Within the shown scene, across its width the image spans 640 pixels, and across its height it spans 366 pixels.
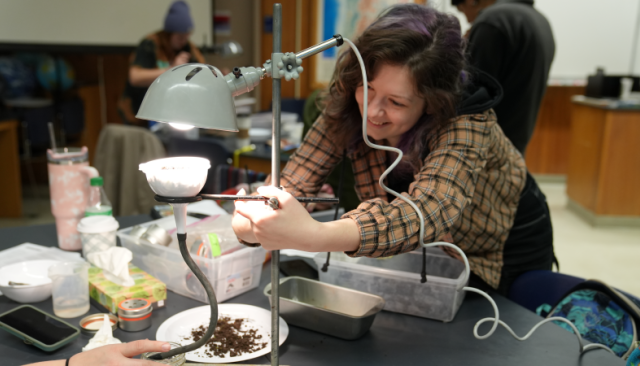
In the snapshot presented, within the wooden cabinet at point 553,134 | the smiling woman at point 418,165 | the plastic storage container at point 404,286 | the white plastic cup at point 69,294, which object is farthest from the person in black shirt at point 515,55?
the wooden cabinet at point 553,134

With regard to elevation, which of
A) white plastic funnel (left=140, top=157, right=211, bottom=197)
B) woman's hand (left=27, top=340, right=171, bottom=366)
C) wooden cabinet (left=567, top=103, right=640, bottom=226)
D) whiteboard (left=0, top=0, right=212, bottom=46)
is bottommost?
wooden cabinet (left=567, top=103, right=640, bottom=226)

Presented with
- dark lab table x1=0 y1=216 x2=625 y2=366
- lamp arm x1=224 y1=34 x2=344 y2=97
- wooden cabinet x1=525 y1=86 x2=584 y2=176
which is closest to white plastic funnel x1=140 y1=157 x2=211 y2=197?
lamp arm x1=224 y1=34 x2=344 y2=97

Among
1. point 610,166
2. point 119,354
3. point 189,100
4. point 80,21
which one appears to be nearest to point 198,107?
point 189,100

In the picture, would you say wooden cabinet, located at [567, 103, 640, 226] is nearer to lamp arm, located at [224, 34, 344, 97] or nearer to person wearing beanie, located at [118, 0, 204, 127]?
person wearing beanie, located at [118, 0, 204, 127]

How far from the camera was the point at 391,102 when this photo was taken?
1.09 m

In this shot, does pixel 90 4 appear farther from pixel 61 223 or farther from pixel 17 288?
pixel 17 288

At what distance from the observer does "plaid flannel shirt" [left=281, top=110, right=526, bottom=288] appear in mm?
942

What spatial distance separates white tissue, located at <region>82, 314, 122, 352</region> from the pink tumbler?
525 millimetres

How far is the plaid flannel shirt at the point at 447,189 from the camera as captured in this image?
0.94 m

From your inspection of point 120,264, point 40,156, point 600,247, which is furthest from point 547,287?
point 40,156

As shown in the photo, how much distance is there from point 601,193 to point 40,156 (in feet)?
15.5

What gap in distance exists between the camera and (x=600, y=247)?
3.80 m

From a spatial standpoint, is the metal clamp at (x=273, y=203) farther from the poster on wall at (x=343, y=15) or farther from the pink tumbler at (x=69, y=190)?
the poster on wall at (x=343, y=15)

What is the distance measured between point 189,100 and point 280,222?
0.73 feet
